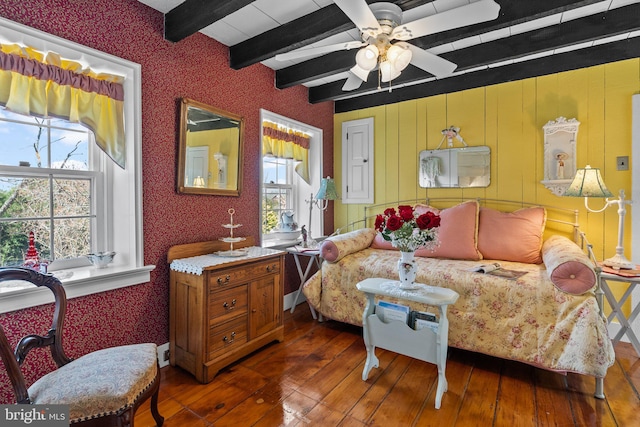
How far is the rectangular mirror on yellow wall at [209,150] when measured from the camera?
2.39 m

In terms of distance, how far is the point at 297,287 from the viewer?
3.63 meters

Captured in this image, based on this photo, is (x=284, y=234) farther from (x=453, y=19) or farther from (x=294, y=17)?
(x=453, y=19)

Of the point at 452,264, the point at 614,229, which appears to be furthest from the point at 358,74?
the point at 614,229

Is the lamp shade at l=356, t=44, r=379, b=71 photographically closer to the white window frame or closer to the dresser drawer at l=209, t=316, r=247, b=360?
the white window frame

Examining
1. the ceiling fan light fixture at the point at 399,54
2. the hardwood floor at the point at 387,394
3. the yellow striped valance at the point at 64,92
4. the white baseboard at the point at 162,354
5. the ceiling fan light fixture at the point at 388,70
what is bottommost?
the hardwood floor at the point at 387,394

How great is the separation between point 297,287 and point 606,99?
3424 mm

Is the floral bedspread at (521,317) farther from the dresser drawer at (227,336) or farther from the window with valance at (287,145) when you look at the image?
the window with valance at (287,145)

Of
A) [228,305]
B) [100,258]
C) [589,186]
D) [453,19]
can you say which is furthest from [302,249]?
[589,186]

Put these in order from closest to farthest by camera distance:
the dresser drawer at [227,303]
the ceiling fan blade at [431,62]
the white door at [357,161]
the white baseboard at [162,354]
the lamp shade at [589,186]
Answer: the ceiling fan blade at [431,62]
the dresser drawer at [227,303]
the white baseboard at [162,354]
the lamp shade at [589,186]
the white door at [357,161]

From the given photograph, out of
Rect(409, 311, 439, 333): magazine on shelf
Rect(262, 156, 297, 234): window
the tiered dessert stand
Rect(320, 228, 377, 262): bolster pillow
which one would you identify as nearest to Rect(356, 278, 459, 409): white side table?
Rect(409, 311, 439, 333): magazine on shelf

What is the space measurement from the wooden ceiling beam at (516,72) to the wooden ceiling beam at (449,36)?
3.45ft

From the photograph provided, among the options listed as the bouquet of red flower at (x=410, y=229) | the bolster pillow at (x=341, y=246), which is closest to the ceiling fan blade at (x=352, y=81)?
the bouquet of red flower at (x=410, y=229)

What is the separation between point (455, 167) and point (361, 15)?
2274 mm

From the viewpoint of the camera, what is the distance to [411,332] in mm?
1982
